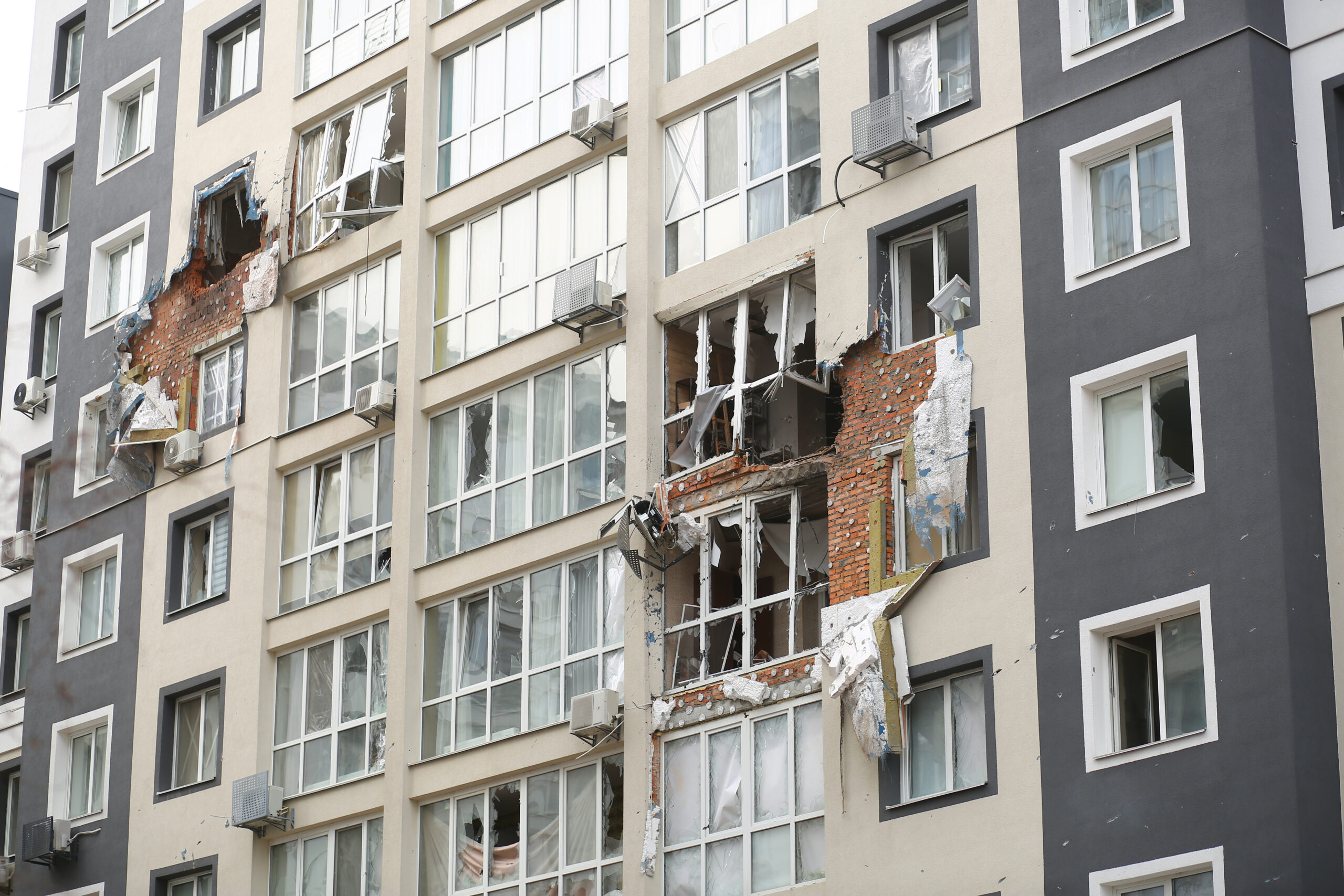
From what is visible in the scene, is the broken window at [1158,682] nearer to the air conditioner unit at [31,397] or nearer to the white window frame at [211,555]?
the white window frame at [211,555]

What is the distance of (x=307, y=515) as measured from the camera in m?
31.9

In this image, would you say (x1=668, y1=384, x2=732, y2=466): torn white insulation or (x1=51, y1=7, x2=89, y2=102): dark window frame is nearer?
(x1=668, y1=384, x2=732, y2=466): torn white insulation

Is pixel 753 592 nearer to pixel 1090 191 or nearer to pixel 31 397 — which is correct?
pixel 1090 191

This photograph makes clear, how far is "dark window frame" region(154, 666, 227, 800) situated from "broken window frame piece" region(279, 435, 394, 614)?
1817 millimetres

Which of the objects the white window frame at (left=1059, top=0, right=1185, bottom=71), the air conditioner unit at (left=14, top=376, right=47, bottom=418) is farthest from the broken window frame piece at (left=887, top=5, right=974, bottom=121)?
the air conditioner unit at (left=14, top=376, right=47, bottom=418)

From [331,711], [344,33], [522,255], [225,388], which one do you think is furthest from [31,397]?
[522,255]

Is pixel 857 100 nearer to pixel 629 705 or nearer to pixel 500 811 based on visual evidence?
pixel 629 705

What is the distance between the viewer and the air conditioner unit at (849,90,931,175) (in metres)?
24.1

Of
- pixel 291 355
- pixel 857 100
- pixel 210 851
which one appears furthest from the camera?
pixel 291 355

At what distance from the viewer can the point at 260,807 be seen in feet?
97.3

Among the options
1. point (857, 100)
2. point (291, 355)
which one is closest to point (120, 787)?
point (291, 355)

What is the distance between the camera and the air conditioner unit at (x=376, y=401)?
1185 inches

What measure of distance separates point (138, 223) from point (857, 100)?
16.9 meters

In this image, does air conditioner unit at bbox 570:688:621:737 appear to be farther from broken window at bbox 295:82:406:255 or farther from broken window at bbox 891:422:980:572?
broken window at bbox 295:82:406:255
